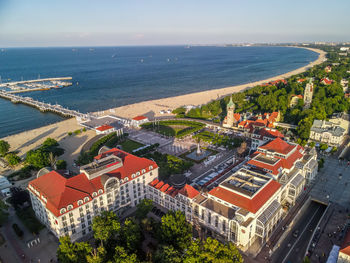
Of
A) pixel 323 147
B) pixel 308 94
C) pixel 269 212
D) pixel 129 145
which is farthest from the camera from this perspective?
pixel 308 94

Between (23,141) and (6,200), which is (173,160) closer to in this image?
(6,200)

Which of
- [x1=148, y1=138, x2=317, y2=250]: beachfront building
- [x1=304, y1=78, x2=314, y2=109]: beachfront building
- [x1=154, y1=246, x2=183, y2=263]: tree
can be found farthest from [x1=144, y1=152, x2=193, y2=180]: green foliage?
[x1=304, y1=78, x2=314, y2=109]: beachfront building

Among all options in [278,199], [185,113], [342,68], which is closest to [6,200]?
[278,199]

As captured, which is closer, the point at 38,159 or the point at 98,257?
the point at 98,257

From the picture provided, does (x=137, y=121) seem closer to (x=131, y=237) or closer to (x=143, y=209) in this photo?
(x=143, y=209)

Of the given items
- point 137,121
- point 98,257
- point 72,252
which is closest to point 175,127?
point 137,121

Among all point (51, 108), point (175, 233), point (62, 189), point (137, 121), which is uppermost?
point (62, 189)

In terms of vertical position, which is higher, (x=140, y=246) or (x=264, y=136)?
(x=264, y=136)
